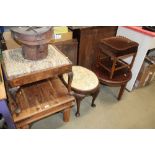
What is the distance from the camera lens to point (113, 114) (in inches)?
70.9

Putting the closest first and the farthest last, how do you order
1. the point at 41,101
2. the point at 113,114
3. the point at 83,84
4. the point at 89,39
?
1. the point at 41,101
2. the point at 83,84
3. the point at 113,114
4. the point at 89,39

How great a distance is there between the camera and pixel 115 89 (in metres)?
2.17

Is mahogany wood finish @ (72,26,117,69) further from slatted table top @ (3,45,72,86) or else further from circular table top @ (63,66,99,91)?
slatted table top @ (3,45,72,86)

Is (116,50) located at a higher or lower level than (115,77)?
higher

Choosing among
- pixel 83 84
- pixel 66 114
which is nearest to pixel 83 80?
pixel 83 84

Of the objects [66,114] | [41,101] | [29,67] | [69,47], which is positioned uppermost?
[29,67]

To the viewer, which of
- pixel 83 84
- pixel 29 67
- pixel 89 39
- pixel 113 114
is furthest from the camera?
pixel 89 39

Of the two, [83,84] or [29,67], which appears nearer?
[29,67]

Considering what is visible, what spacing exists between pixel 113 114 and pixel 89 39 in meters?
0.88

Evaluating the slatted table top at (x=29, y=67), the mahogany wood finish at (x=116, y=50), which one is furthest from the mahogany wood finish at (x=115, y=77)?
the slatted table top at (x=29, y=67)

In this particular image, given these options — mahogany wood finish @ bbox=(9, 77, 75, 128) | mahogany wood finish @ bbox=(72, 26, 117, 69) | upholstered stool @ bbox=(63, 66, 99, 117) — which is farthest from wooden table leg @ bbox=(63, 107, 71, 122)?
mahogany wood finish @ bbox=(72, 26, 117, 69)

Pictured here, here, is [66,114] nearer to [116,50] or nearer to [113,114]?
[113,114]

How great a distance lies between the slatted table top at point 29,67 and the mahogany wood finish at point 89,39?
0.64 m

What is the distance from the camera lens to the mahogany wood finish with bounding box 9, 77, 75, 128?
4.29 feet
